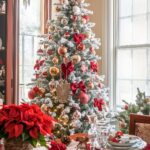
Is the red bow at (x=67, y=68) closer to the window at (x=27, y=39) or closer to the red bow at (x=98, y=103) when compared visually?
the red bow at (x=98, y=103)

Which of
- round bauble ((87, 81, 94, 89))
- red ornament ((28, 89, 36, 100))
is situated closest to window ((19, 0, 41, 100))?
red ornament ((28, 89, 36, 100))

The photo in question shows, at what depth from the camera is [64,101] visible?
3.71 m

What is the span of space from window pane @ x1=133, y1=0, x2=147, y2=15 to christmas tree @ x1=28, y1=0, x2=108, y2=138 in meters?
0.77

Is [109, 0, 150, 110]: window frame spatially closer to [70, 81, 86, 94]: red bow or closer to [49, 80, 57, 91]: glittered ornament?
[70, 81, 86, 94]: red bow

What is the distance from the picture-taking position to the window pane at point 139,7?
415 cm

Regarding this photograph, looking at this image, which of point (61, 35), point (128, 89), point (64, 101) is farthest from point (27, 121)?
point (128, 89)

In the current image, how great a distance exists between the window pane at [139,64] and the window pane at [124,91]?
0.54 feet

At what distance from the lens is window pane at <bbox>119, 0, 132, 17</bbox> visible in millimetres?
4332

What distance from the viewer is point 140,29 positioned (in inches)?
165

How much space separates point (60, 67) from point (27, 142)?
222 centimetres

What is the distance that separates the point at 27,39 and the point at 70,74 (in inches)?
42.8

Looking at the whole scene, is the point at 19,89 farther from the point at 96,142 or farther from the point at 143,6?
the point at 96,142

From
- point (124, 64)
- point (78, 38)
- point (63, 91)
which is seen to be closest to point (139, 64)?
Answer: point (124, 64)

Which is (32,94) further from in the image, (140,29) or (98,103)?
(140,29)
